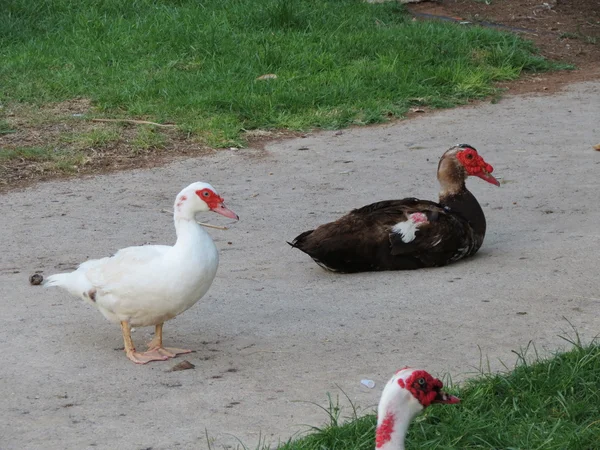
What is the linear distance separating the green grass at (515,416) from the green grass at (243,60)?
15.0 feet

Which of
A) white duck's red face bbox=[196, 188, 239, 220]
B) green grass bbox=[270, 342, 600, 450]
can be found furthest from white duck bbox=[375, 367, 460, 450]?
white duck's red face bbox=[196, 188, 239, 220]

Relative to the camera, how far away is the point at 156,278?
15.6ft

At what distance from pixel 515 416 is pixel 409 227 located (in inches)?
83.9

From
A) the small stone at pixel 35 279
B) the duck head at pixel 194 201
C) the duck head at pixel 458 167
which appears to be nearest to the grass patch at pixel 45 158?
the small stone at pixel 35 279

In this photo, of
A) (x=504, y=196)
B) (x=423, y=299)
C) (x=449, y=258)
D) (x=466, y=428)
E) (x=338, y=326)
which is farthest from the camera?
(x=504, y=196)

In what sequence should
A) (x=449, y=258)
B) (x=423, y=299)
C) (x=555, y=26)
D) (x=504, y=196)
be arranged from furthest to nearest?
(x=555, y=26)
(x=504, y=196)
(x=449, y=258)
(x=423, y=299)

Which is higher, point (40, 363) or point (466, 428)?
point (466, 428)

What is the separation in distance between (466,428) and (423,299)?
1.72 metres

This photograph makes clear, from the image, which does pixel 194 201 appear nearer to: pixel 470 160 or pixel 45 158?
pixel 470 160

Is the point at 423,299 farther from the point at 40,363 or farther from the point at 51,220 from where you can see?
the point at 51,220

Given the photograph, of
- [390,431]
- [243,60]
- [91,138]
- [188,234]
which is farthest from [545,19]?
[390,431]

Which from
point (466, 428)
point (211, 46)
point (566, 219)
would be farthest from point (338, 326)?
point (211, 46)

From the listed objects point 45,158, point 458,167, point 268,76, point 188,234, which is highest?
point 188,234

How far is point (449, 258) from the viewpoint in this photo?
245 inches
